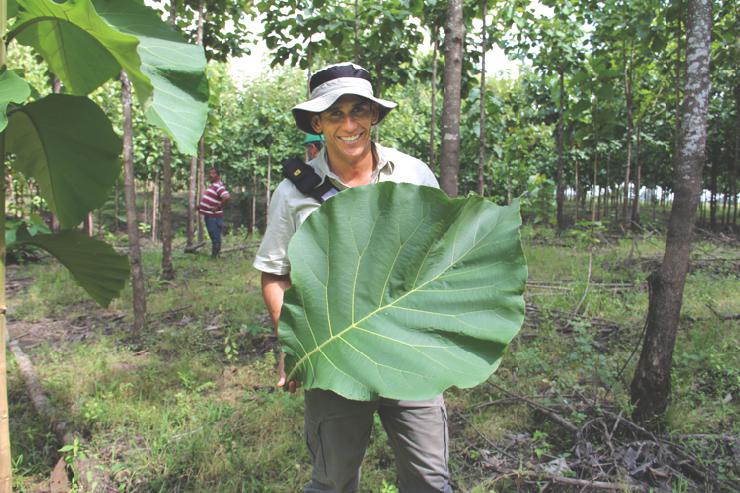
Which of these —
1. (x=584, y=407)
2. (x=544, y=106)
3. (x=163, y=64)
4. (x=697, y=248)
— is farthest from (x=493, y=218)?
(x=544, y=106)

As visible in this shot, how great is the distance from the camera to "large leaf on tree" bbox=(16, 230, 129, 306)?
108 centimetres

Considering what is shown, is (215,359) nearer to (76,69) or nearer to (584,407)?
(584,407)

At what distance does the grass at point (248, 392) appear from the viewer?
2723 millimetres

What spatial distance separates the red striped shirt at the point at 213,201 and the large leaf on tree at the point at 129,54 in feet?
26.4

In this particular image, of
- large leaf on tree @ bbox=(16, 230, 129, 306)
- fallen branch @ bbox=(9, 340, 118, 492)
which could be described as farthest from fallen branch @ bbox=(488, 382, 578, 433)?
large leaf on tree @ bbox=(16, 230, 129, 306)

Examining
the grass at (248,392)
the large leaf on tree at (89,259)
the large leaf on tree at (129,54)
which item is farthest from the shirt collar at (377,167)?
the grass at (248,392)

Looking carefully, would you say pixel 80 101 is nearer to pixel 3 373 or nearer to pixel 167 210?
pixel 3 373

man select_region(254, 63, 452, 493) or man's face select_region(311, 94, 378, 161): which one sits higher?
man's face select_region(311, 94, 378, 161)

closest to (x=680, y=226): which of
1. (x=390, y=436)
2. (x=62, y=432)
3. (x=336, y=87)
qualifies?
(x=390, y=436)

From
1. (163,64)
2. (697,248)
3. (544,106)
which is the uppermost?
(544,106)

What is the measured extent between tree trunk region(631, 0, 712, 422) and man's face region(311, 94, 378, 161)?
1753mm

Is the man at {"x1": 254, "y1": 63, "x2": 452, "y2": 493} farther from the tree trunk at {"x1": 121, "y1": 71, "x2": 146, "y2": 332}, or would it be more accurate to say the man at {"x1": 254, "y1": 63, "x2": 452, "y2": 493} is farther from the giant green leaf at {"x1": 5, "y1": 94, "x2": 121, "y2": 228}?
the tree trunk at {"x1": 121, "y1": 71, "x2": 146, "y2": 332}

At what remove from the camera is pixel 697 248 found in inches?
292

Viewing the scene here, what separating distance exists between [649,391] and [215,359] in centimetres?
305
